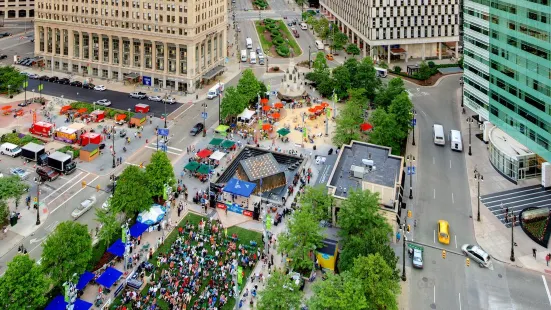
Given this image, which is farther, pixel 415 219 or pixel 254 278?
pixel 415 219

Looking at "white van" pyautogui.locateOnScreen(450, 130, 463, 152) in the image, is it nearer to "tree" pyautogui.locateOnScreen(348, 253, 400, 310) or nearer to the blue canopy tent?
"tree" pyautogui.locateOnScreen(348, 253, 400, 310)

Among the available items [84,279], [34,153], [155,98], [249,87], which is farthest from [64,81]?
[84,279]

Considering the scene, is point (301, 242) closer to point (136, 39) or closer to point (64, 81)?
point (136, 39)

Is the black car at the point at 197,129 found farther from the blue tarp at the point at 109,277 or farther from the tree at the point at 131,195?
the blue tarp at the point at 109,277

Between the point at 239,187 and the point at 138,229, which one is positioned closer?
the point at 138,229

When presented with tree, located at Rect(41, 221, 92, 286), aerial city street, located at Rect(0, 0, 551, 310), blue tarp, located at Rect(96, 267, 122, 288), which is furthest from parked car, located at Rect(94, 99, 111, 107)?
blue tarp, located at Rect(96, 267, 122, 288)

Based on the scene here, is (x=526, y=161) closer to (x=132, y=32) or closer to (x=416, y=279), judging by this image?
(x=416, y=279)

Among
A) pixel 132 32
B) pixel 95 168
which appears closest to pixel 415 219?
pixel 95 168
